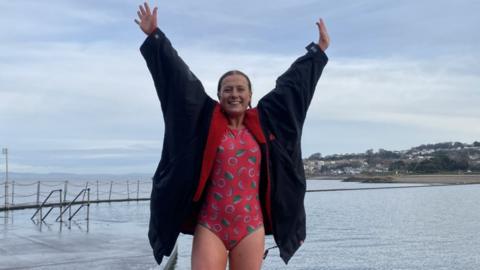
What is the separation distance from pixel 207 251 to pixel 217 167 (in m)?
0.48

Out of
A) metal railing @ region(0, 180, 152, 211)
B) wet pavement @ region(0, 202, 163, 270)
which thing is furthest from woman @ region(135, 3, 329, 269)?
metal railing @ region(0, 180, 152, 211)

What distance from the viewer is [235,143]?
3961 millimetres

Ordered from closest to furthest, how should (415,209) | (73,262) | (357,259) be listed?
1. (73,262)
2. (357,259)
3. (415,209)

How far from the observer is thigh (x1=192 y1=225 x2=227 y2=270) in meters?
3.85

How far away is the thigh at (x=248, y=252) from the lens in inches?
156

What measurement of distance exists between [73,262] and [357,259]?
12354 millimetres

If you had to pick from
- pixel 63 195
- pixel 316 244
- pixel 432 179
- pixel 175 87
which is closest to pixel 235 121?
pixel 175 87

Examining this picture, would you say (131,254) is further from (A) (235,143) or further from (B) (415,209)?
(B) (415,209)

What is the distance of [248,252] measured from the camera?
13.0ft

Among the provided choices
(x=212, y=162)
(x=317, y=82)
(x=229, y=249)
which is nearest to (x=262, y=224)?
(x=229, y=249)

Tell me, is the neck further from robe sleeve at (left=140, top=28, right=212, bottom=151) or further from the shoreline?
the shoreline

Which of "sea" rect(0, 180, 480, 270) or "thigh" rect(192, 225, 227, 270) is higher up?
"thigh" rect(192, 225, 227, 270)

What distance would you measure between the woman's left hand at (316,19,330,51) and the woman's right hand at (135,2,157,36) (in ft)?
3.59

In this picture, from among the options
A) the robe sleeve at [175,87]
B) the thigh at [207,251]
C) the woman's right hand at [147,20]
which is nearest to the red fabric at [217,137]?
the robe sleeve at [175,87]
